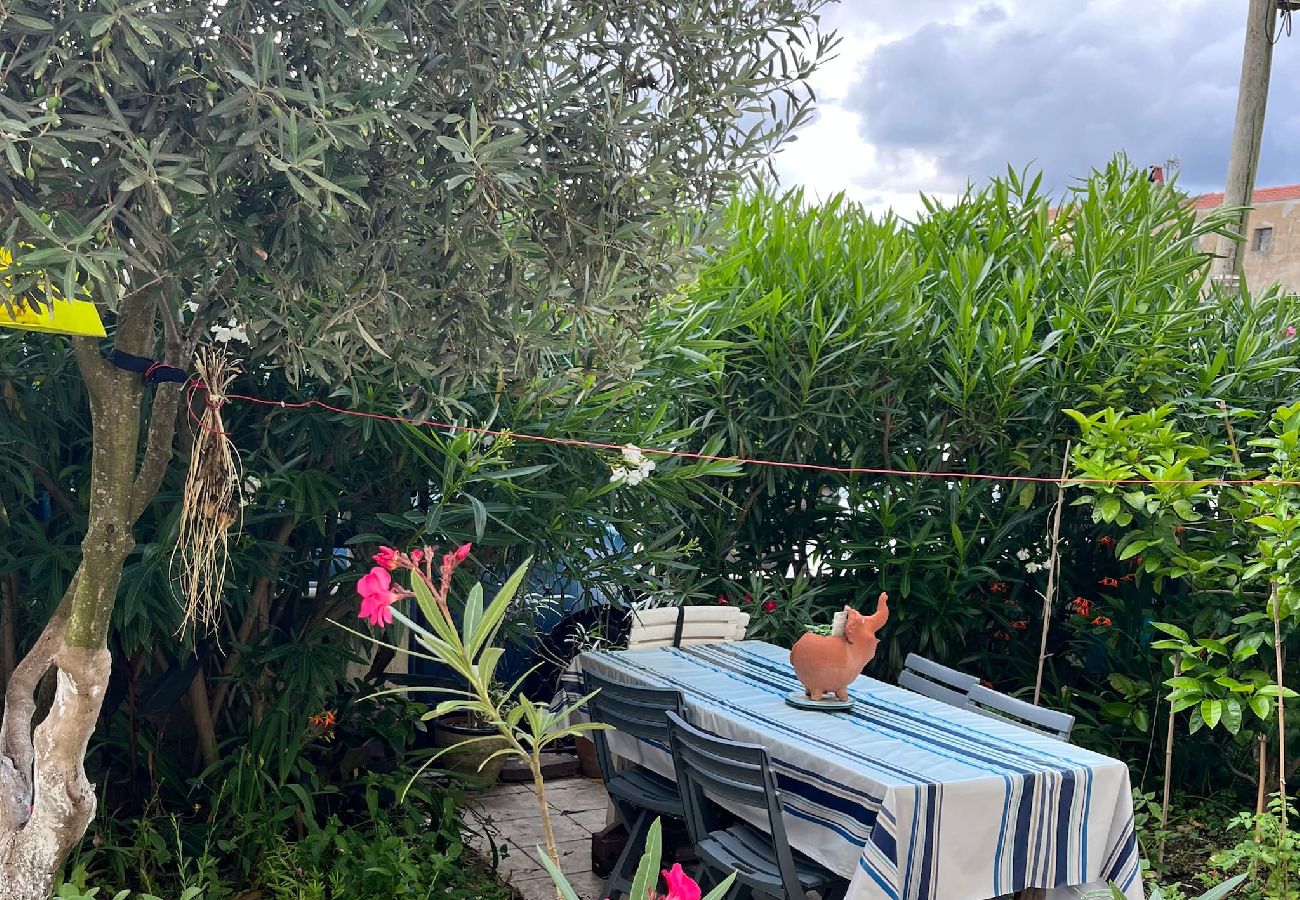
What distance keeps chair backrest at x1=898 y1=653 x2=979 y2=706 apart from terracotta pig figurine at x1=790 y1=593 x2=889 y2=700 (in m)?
0.55

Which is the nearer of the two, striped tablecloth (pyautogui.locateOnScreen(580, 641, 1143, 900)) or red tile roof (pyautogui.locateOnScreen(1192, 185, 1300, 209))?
striped tablecloth (pyautogui.locateOnScreen(580, 641, 1143, 900))

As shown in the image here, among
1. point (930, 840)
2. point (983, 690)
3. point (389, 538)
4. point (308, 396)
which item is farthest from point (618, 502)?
point (930, 840)

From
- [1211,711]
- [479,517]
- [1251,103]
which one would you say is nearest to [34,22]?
[479,517]

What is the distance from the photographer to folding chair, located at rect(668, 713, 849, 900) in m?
2.92

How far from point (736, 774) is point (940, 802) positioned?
0.51m

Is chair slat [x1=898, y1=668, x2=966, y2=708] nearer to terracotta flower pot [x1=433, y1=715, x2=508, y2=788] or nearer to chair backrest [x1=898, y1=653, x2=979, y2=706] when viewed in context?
chair backrest [x1=898, y1=653, x2=979, y2=706]

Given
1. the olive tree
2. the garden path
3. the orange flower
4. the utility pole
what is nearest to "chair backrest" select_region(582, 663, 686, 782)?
the garden path

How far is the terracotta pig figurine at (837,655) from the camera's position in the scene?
138 inches

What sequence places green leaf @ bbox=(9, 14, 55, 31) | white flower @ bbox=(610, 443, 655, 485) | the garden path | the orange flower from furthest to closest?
1. the garden path
2. the orange flower
3. white flower @ bbox=(610, 443, 655, 485)
4. green leaf @ bbox=(9, 14, 55, 31)

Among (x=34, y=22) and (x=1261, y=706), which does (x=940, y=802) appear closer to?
(x=1261, y=706)

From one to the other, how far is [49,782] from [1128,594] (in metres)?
4.30

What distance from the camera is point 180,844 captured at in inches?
134

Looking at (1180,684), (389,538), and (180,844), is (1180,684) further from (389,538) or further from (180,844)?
(180,844)

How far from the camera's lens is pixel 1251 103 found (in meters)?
6.54
